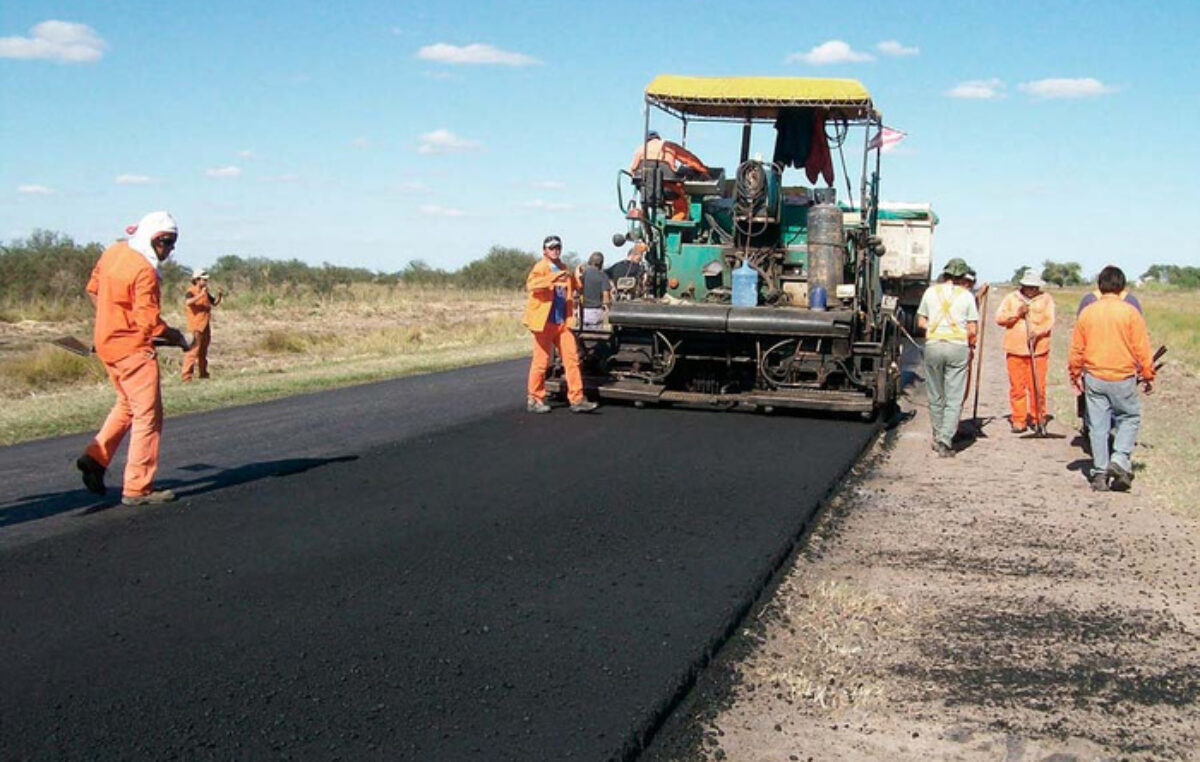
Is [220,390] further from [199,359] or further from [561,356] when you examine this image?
[561,356]

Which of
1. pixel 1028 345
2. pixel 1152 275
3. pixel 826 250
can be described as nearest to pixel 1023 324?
pixel 1028 345

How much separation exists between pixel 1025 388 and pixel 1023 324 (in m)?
0.62

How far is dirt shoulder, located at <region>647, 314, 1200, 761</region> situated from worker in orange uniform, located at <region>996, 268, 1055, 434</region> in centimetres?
297

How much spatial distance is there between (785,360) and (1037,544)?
466 cm

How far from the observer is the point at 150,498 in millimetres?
6969

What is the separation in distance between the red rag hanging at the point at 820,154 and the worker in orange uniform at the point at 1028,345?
7.50 feet

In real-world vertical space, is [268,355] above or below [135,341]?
below

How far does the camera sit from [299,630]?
4.78m

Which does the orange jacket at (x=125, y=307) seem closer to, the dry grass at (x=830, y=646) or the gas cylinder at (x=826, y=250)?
the dry grass at (x=830, y=646)

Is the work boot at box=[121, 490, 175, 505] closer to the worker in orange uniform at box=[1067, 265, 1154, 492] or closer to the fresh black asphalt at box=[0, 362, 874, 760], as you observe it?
the fresh black asphalt at box=[0, 362, 874, 760]

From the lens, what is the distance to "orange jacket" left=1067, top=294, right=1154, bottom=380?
846cm

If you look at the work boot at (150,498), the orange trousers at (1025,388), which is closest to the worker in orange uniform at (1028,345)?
the orange trousers at (1025,388)

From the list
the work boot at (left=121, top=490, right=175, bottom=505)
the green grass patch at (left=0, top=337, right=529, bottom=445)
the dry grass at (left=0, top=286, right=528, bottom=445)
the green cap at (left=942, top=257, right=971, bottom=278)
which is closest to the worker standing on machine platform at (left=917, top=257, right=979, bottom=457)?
the green cap at (left=942, top=257, right=971, bottom=278)

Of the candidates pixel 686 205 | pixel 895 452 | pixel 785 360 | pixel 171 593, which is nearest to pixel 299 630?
pixel 171 593
